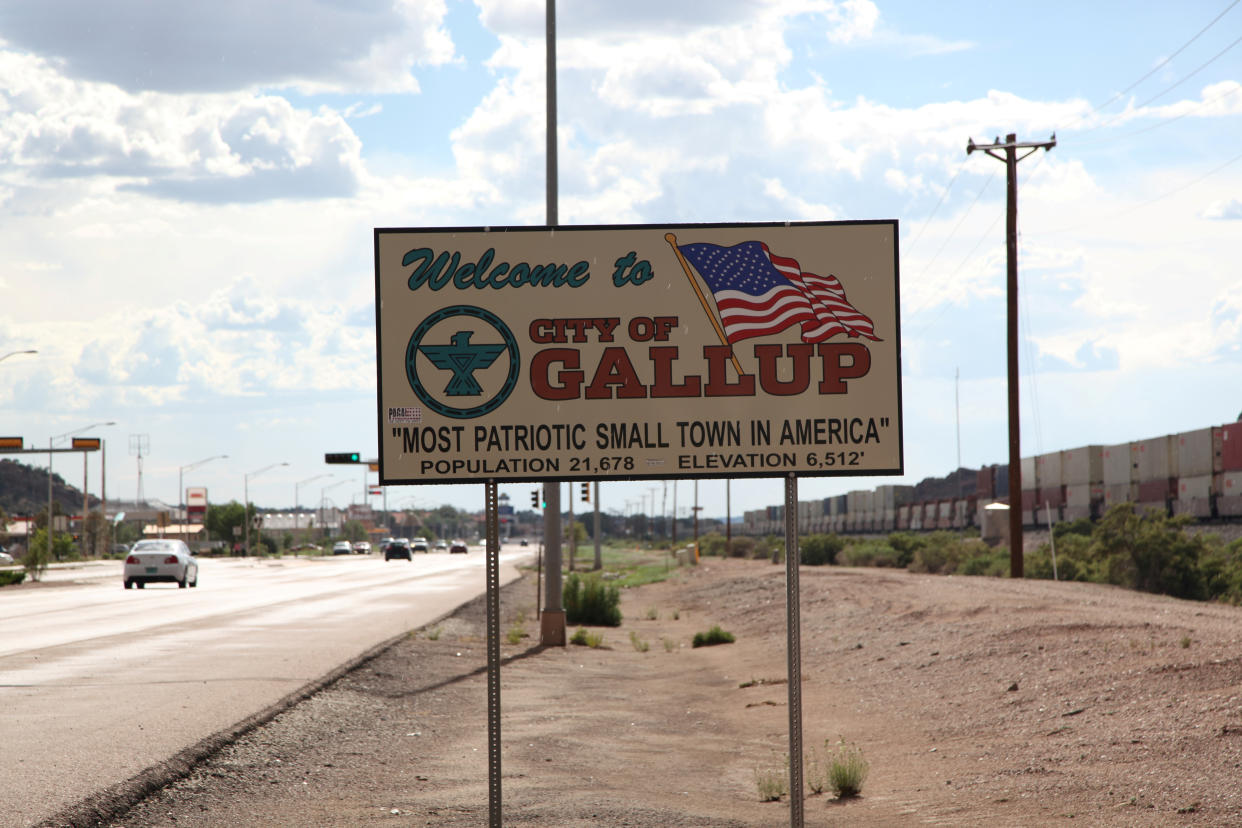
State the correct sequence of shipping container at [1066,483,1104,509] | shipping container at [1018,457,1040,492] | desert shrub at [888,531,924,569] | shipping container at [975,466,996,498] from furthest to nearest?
shipping container at [975,466,996,498]
shipping container at [1018,457,1040,492]
shipping container at [1066,483,1104,509]
desert shrub at [888,531,924,569]

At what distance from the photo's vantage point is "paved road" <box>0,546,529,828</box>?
9344 mm

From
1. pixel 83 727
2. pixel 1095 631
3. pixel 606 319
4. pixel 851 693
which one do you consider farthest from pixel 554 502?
pixel 606 319

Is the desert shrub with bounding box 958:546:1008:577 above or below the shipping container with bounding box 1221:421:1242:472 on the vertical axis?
below

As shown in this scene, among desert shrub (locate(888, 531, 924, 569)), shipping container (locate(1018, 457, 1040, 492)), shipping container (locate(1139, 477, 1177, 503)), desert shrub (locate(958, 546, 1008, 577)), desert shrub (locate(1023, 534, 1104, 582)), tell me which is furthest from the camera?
shipping container (locate(1018, 457, 1040, 492))

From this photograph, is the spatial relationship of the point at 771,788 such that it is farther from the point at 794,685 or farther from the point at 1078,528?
the point at 1078,528

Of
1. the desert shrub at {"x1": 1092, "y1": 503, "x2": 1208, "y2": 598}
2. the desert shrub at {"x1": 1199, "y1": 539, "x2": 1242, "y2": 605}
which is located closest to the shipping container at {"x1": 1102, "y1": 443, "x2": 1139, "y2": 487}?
the desert shrub at {"x1": 1092, "y1": 503, "x2": 1208, "y2": 598}

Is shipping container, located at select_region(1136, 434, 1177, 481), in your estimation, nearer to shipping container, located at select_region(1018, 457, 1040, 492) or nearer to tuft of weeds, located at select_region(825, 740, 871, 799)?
shipping container, located at select_region(1018, 457, 1040, 492)

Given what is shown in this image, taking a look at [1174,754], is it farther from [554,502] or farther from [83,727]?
[554,502]

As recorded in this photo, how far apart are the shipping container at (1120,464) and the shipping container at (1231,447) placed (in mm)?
8778

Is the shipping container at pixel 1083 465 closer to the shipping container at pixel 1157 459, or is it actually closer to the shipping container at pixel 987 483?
the shipping container at pixel 1157 459

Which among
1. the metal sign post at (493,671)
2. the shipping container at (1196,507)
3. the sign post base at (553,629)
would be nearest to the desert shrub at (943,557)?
the shipping container at (1196,507)

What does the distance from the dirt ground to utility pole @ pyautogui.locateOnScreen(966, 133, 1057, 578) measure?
1132 centimetres

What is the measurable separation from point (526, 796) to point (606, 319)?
3.98m

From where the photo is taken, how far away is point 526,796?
342 inches
